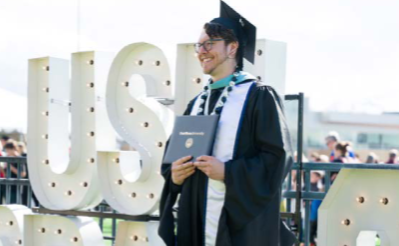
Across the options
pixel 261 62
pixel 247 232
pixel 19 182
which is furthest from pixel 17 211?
pixel 247 232

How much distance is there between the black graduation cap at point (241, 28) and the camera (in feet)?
13.0

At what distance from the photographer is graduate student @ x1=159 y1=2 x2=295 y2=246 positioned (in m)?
3.70

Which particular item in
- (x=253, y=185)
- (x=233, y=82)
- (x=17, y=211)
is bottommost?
(x=17, y=211)

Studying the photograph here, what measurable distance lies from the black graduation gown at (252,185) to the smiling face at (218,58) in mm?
174

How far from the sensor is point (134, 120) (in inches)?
205

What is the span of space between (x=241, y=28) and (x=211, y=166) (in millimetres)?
741

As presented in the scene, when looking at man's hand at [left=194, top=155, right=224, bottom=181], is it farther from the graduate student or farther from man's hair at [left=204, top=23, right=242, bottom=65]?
man's hair at [left=204, top=23, right=242, bottom=65]

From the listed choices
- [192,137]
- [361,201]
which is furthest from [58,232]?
[361,201]

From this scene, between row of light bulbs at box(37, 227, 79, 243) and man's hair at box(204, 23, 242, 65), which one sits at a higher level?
man's hair at box(204, 23, 242, 65)

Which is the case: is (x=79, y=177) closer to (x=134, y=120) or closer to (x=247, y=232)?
(x=134, y=120)

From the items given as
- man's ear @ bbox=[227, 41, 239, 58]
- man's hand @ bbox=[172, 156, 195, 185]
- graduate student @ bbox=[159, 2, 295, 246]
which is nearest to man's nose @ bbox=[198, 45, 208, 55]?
graduate student @ bbox=[159, 2, 295, 246]

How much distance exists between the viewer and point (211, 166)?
12.1ft

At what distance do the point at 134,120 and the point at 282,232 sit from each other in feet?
5.25

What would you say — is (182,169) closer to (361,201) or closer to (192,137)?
(192,137)
